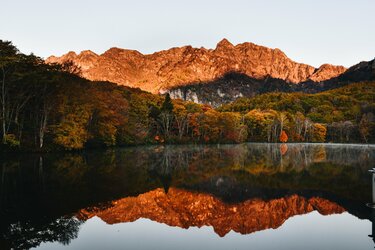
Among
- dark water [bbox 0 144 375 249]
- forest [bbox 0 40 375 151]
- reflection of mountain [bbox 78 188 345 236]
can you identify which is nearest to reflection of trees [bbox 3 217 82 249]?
dark water [bbox 0 144 375 249]

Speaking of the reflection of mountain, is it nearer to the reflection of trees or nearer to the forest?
the reflection of trees

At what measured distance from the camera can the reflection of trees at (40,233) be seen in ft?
31.9

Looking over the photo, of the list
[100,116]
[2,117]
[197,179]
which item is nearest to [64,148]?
[100,116]

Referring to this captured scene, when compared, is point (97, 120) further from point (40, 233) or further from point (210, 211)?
point (40, 233)

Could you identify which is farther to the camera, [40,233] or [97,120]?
[97,120]

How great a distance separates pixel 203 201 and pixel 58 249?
26.5 ft

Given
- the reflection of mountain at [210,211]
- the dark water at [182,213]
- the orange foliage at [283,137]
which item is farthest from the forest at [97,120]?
the reflection of mountain at [210,211]

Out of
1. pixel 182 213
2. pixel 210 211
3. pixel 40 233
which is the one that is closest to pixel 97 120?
pixel 182 213

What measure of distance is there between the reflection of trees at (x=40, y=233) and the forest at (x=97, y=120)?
2873 cm

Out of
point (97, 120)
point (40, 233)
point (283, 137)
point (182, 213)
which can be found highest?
point (97, 120)

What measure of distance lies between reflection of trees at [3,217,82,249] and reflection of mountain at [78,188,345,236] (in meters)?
1.25

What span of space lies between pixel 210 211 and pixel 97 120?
153ft

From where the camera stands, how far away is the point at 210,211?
1447 cm

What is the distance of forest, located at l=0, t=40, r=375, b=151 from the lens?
131ft
